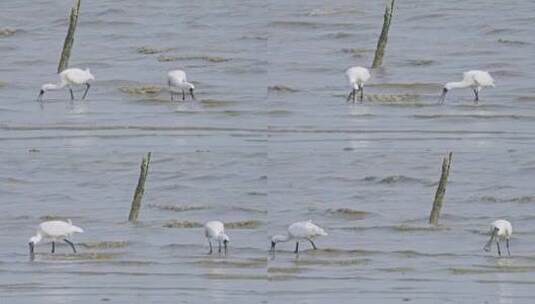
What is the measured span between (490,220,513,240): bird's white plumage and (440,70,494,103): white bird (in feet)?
10.7

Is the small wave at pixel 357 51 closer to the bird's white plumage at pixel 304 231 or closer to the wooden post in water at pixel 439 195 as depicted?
the wooden post in water at pixel 439 195

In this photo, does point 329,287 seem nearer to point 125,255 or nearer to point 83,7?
point 125,255

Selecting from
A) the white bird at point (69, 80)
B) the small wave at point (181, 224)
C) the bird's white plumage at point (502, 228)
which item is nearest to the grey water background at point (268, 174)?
the small wave at point (181, 224)

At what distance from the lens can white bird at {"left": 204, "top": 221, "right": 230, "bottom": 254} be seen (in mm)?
20094

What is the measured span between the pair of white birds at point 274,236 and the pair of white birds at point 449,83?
3.20 m

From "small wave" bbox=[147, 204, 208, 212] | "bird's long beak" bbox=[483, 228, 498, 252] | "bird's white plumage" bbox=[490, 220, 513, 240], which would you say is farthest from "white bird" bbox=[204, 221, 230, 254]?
"bird's white plumage" bbox=[490, 220, 513, 240]

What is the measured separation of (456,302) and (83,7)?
17.3m

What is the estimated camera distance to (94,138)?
22125 millimetres

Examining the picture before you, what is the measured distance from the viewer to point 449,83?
24.1m

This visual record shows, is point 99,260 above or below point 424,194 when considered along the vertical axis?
below

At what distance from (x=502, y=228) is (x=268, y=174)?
12.1 ft

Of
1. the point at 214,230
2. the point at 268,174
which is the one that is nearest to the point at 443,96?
the point at 268,174

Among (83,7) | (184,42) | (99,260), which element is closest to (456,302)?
(99,260)

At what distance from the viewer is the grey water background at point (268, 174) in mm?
18547
